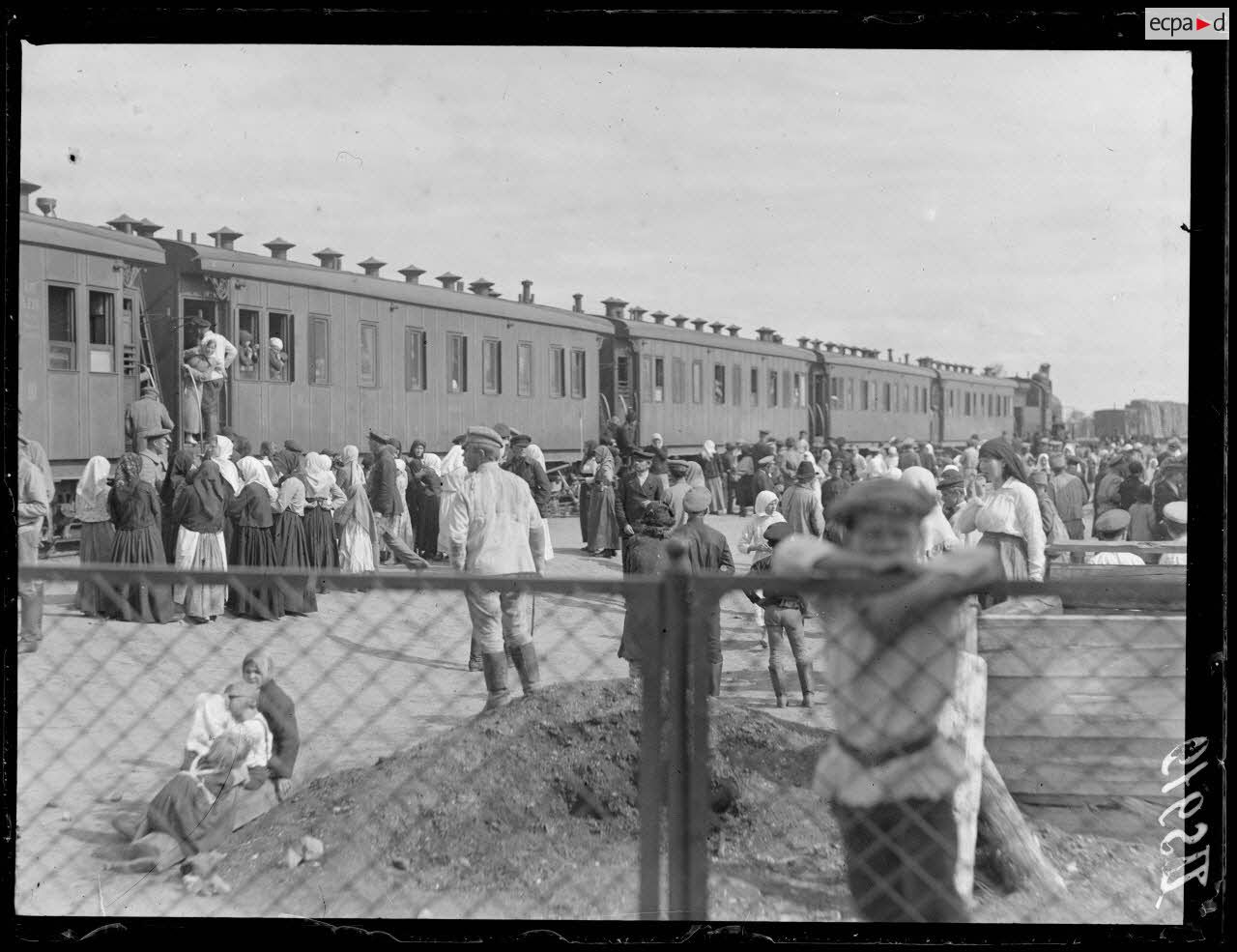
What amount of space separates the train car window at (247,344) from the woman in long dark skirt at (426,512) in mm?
2682

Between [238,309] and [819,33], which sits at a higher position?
[238,309]

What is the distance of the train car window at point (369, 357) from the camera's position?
18016 millimetres

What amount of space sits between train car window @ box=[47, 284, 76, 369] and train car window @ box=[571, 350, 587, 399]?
35.5 feet

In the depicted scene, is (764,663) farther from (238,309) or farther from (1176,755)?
(238,309)

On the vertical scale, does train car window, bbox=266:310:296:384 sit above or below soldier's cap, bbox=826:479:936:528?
above

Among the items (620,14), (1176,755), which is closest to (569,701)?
(1176,755)

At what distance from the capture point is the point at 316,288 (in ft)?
56.9

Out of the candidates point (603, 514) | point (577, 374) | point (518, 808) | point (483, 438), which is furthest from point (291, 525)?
point (577, 374)

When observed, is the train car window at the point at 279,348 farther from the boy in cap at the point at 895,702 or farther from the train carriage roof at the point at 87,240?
the boy in cap at the point at 895,702

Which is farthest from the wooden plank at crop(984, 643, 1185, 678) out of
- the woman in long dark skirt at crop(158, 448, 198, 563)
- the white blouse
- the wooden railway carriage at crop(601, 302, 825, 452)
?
the wooden railway carriage at crop(601, 302, 825, 452)

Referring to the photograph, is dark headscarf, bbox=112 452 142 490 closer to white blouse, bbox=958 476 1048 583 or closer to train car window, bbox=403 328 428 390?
white blouse, bbox=958 476 1048 583

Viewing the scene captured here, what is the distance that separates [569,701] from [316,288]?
12.8m

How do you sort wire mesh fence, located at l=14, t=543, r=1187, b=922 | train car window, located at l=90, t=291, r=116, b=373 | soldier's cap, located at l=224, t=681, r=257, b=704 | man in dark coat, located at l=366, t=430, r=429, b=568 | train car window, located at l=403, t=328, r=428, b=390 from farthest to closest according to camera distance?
1. train car window, located at l=403, t=328, r=428, b=390
2. man in dark coat, located at l=366, t=430, r=429, b=568
3. train car window, located at l=90, t=291, r=116, b=373
4. soldier's cap, located at l=224, t=681, r=257, b=704
5. wire mesh fence, located at l=14, t=543, r=1187, b=922

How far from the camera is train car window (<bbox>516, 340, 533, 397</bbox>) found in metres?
21.5
